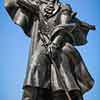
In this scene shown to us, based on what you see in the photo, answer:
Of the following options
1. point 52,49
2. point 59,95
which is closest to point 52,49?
point 52,49

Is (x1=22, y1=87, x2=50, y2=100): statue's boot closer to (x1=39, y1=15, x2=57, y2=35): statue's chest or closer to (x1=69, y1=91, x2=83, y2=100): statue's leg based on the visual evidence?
(x1=69, y1=91, x2=83, y2=100): statue's leg

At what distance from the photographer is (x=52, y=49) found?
6.00 metres

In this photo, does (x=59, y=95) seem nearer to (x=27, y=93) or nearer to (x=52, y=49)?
(x=27, y=93)

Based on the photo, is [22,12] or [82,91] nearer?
[82,91]

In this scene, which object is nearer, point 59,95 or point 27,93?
point 27,93

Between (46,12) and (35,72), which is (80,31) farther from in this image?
(35,72)

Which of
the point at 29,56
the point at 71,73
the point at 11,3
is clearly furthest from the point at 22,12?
the point at 71,73

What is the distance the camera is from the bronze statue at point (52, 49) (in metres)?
5.86

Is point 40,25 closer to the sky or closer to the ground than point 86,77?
closer to the sky

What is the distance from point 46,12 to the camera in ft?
20.9

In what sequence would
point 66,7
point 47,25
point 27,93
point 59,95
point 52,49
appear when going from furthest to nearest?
point 66,7, point 47,25, point 52,49, point 59,95, point 27,93

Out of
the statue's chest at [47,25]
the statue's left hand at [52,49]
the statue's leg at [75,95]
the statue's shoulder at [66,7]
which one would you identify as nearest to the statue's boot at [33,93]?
the statue's leg at [75,95]

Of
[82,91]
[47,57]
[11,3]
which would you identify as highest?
[11,3]

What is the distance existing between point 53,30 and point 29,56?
452mm
